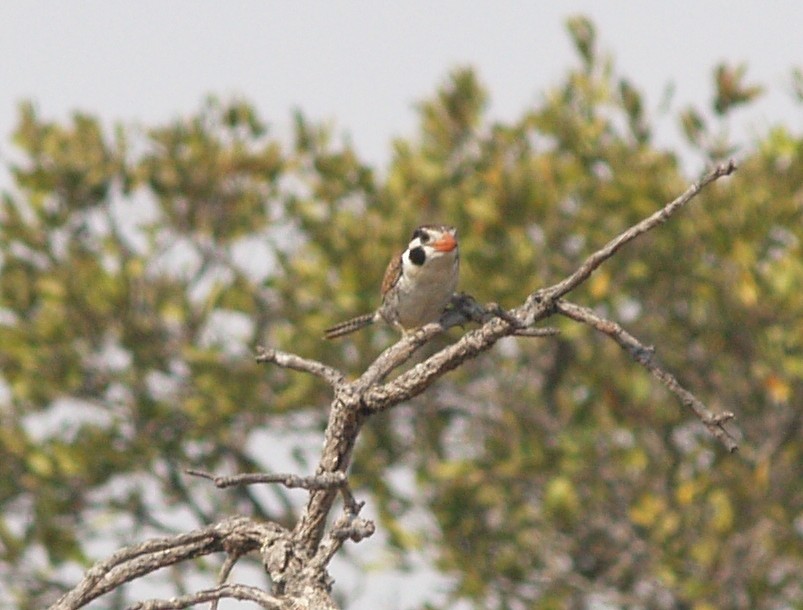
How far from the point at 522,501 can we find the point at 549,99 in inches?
165

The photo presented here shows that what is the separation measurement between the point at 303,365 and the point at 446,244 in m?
3.68

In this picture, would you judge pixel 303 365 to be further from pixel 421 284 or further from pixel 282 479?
pixel 421 284

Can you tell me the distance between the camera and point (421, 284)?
8.13 m

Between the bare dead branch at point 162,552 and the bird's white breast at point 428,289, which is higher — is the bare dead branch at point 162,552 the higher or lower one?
the lower one

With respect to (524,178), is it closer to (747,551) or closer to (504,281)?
(504,281)

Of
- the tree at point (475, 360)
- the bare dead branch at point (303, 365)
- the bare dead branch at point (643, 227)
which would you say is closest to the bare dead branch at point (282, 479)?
the bare dead branch at point (303, 365)

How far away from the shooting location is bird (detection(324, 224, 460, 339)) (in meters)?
7.96

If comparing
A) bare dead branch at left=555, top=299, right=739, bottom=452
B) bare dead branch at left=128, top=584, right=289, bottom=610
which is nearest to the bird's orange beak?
bare dead branch at left=555, top=299, right=739, bottom=452

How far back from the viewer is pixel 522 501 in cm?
1856

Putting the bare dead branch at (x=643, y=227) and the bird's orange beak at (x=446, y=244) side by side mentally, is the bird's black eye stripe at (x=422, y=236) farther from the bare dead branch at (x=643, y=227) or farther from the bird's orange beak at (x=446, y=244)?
the bare dead branch at (x=643, y=227)

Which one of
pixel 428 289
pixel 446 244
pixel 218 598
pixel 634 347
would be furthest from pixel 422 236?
pixel 218 598

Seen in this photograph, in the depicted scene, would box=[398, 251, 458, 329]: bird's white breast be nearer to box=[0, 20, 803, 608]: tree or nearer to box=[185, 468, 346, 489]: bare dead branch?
box=[185, 468, 346, 489]: bare dead branch

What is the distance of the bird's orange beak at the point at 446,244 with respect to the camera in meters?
8.16

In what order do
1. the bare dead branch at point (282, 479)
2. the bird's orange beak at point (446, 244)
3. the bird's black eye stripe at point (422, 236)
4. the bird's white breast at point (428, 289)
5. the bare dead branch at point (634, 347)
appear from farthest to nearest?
the bird's black eye stripe at point (422, 236) → the bird's orange beak at point (446, 244) → the bird's white breast at point (428, 289) → the bare dead branch at point (634, 347) → the bare dead branch at point (282, 479)
